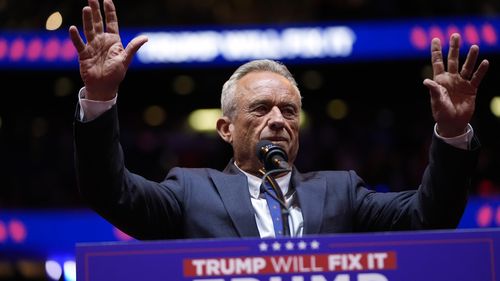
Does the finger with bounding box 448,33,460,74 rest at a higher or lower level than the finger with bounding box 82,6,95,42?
lower

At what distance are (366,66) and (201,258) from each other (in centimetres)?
943

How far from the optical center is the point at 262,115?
9.50ft

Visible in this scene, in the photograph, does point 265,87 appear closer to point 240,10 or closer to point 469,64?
point 469,64

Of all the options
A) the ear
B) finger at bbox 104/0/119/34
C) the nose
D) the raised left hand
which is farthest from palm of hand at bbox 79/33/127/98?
the raised left hand

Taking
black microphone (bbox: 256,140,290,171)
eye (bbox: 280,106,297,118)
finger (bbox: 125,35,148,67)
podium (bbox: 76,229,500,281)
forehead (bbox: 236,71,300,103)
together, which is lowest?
podium (bbox: 76,229,500,281)

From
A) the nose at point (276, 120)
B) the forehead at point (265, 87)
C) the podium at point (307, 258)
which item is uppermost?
the forehead at point (265, 87)

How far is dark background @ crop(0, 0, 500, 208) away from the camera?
9133 mm

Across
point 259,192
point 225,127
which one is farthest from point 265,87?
point 259,192

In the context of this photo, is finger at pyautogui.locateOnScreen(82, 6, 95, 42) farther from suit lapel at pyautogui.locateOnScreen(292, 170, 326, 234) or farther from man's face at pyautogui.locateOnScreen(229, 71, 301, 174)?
suit lapel at pyautogui.locateOnScreen(292, 170, 326, 234)

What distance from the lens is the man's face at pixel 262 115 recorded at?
2824mm

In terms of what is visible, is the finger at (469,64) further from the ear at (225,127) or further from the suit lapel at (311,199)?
the ear at (225,127)

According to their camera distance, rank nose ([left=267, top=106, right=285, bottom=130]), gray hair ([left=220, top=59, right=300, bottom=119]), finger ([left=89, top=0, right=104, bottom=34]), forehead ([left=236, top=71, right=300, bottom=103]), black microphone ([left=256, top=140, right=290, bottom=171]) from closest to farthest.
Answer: black microphone ([left=256, top=140, right=290, bottom=171])
finger ([left=89, top=0, right=104, bottom=34])
nose ([left=267, top=106, right=285, bottom=130])
forehead ([left=236, top=71, right=300, bottom=103])
gray hair ([left=220, top=59, right=300, bottom=119])

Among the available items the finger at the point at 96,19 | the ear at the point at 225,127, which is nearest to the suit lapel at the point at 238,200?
the ear at the point at 225,127

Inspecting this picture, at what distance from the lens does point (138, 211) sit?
8.31 ft
